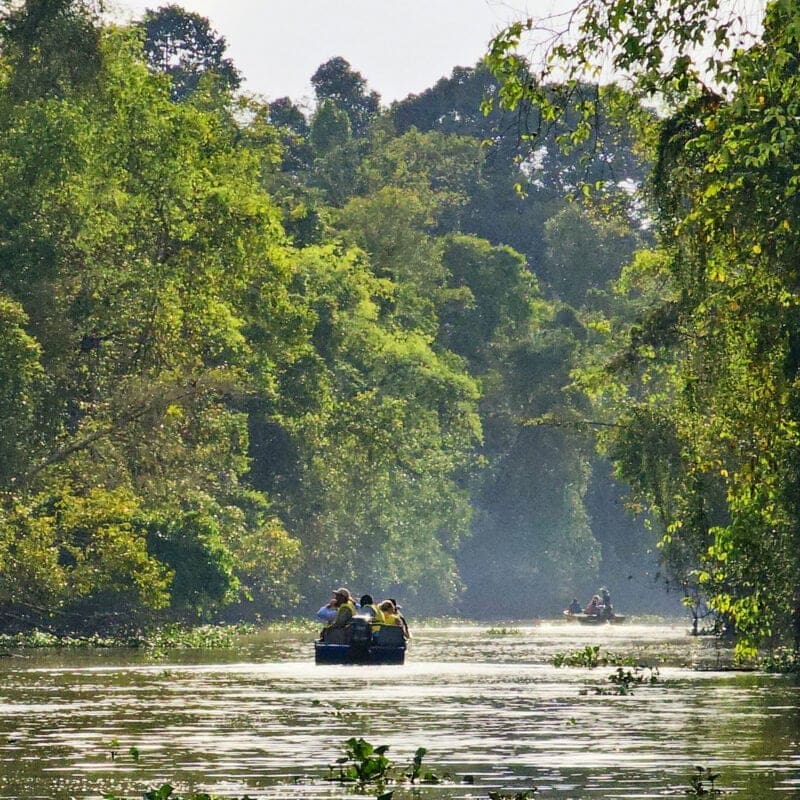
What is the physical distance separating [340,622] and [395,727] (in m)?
18.6

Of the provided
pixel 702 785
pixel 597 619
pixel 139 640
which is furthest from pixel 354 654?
pixel 597 619

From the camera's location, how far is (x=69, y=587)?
53438 millimetres

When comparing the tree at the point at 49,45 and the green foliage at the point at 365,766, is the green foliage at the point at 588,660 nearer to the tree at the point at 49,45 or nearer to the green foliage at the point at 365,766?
the tree at the point at 49,45

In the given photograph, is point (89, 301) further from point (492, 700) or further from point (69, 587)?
point (492, 700)

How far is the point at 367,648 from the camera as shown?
43.2m

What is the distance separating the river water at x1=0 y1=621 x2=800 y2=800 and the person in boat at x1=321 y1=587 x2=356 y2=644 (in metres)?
1.02

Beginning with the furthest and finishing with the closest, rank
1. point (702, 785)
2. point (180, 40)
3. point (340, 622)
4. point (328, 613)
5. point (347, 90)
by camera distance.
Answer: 1. point (347, 90)
2. point (180, 40)
3. point (328, 613)
4. point (340, 622)
5. point (702, 785)

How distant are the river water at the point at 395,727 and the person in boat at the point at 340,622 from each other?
3.35ft

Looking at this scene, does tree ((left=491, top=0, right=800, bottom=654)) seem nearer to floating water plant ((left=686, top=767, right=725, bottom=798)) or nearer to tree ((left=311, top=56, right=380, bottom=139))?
floating water plant ((left=686, top=767, right=725, bottom=798))

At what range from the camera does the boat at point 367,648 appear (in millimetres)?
43125

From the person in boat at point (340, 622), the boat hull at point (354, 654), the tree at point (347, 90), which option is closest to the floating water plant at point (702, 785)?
the boat hull at point (354, 654)

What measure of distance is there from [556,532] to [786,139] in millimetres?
96505

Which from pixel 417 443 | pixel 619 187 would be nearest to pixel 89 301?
pixel 417 443

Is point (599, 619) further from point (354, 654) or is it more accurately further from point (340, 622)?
point (354, 654)
